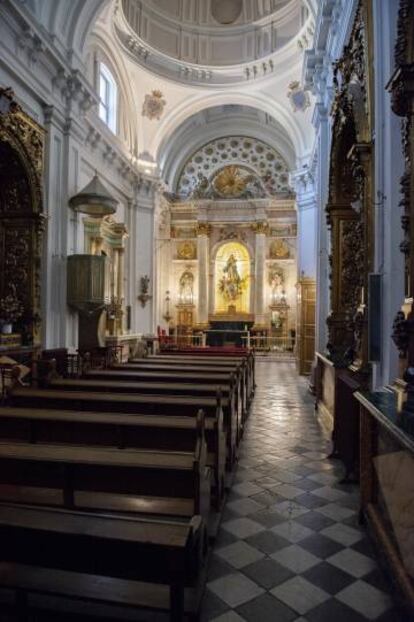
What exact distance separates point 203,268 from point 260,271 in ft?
8.92

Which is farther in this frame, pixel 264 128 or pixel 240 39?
pixel 264 128

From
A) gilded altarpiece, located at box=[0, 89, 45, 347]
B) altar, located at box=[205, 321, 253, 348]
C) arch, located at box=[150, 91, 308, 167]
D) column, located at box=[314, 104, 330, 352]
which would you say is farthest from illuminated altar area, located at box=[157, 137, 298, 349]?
gilded altarpiece, located at box=[0, 89, 45, 347]

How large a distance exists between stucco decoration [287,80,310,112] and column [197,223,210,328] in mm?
6746

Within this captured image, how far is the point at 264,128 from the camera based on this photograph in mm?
19203

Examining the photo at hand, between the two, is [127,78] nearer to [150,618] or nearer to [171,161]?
[171,161]

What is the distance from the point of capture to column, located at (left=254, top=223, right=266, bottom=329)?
20.1 m

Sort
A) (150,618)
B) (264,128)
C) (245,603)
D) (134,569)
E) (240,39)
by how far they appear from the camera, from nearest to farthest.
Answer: (134,569) → (150,618) → (245,603) → (240,39) → (264,128)

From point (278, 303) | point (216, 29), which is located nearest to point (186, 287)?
point (278, 303)

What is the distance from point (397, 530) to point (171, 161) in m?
18.8

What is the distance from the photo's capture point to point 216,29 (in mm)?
15430

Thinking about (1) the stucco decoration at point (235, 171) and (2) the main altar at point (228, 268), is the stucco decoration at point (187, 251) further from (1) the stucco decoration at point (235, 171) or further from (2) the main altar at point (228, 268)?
(1) the stucco decoration at point (235, 171)

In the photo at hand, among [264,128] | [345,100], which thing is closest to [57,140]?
[345,100]

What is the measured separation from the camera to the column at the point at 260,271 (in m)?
20.1

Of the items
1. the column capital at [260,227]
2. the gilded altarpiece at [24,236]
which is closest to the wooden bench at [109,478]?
the gilded altarpiece at [24,236]
